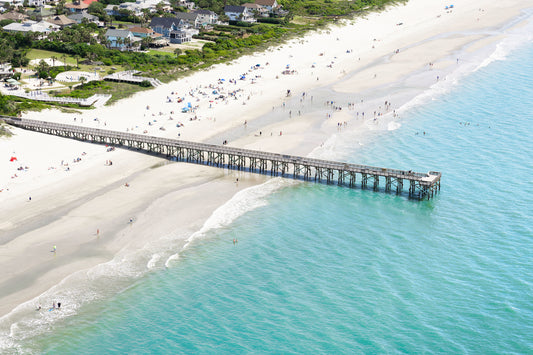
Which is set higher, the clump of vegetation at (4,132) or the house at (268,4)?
the house at (268,4)

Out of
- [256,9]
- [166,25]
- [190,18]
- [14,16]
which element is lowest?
[166,25]

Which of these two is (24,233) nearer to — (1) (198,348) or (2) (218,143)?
(1) (198,348)

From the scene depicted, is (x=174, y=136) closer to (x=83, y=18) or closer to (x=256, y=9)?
(x=83, y=18)

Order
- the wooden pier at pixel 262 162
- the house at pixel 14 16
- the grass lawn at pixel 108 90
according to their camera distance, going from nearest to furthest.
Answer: the wooden pier at pixel 262 162 → the grass lawn at pixel 108 90 → the house at pixel 14 16

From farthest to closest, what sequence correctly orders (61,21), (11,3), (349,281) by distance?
(11,3)
(61,21)
(349,281)

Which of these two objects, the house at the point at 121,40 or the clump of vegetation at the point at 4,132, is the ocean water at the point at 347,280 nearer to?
the clump of vegetation at the point at 4,132

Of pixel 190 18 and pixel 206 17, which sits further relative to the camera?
pixel 206 17

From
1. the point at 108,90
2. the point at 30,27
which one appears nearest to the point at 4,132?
the point at 108,90

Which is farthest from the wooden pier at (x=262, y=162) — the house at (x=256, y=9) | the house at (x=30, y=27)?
the house at (x=256, y=9)
